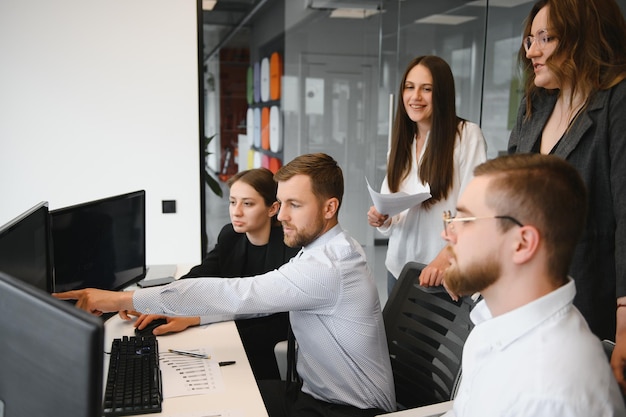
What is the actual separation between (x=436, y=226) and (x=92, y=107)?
6.77ft

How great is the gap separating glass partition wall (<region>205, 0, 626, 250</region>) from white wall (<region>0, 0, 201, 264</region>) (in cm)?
48

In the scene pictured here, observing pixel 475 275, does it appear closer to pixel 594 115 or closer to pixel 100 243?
pixel 594 115

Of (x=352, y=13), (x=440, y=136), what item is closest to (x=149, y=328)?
(x=440, y=136)

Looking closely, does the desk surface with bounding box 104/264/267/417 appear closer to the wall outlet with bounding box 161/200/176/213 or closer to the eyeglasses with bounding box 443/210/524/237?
the eyeglasses with bounding box 443/210/524/237

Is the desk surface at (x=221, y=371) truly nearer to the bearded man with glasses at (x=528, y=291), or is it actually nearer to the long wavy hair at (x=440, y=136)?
the bearded man with glasses at (x=528, y=291)

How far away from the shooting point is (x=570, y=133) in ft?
5.33

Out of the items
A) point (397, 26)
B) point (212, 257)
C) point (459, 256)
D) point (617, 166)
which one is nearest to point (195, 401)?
point (459, 256)

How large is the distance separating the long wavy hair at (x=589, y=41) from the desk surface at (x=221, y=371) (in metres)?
1.22

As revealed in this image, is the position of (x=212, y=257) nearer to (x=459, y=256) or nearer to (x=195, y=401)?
(x=195, y=401)

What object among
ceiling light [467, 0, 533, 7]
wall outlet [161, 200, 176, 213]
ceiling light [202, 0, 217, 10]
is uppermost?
ceiling light [467, 0, 533, 7]

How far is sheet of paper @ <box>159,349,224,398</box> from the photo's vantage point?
1479mm

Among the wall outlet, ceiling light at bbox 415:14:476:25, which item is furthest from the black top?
ceiling light at bbox 415:14:476:25

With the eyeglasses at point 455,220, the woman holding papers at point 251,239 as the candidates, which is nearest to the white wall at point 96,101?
the woman holding papers at point 251,239

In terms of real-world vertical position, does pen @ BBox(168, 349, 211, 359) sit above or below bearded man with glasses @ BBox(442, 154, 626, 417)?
below
